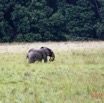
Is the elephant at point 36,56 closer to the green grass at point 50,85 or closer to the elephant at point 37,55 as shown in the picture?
the elephant at point 37,55

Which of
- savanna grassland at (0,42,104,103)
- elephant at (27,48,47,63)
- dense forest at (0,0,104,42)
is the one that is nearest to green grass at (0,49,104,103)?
savanna grassland at (0,42,104,103)

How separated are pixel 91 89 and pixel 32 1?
30925 millimetres

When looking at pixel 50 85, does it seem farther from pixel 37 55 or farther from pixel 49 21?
pixel 49 21

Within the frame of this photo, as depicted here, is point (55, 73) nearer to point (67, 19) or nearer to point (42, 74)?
point (42, 74)

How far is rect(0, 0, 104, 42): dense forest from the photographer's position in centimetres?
3756

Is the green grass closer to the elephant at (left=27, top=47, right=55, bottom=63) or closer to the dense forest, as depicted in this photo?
the elephant at (left=27, top=47, right=55, bottom=63)

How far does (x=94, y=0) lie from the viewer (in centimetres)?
4081

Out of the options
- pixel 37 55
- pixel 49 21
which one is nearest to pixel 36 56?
pixel 37 55

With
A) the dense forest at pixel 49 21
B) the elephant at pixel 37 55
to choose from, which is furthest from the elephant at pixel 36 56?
the dense forest at pixel 49 21

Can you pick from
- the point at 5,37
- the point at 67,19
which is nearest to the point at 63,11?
the point at 67,19

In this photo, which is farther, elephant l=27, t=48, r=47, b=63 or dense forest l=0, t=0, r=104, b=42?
dense forest l=0, t=0, r=104, b=42

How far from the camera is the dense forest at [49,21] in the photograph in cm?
3756

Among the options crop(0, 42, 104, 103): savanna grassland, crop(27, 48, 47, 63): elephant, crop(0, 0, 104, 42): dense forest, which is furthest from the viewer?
crop(0, 0, 104, 42): dense forest

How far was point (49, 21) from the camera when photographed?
127 feet
